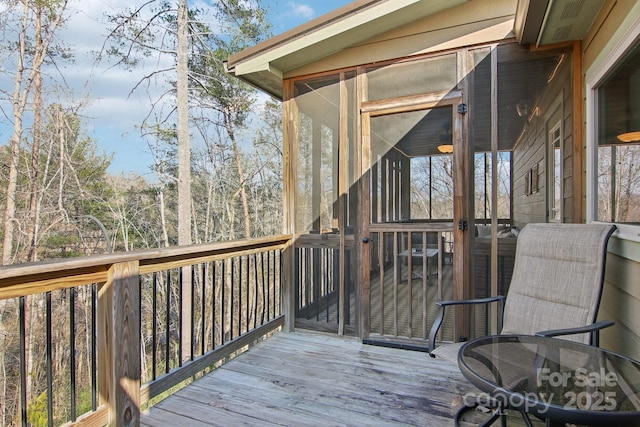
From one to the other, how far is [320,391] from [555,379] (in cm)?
146

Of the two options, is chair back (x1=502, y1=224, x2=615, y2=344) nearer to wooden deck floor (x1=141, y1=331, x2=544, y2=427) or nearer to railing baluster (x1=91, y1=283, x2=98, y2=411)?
wooden deck floor (x1=141, y1=331, x2=544, y2=427)

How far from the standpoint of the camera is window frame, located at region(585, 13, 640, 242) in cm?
175

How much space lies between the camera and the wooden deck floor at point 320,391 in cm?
205

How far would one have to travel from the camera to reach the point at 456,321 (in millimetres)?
2945

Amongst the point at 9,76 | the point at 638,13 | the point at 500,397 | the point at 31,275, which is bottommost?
the point at 500,397

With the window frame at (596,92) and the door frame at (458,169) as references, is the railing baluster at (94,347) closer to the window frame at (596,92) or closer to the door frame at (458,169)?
the door frame at (458,169)

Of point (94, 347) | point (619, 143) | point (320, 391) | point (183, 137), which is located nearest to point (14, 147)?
point (183, 137)

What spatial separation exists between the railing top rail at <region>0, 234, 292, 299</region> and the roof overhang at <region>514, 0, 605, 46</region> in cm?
275

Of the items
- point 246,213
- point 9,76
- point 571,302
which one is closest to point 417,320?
point 571,302

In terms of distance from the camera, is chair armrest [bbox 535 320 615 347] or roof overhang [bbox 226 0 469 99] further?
roof overhang [bbox 226 0 469 99]

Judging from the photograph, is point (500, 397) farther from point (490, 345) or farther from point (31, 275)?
point (31, 275)

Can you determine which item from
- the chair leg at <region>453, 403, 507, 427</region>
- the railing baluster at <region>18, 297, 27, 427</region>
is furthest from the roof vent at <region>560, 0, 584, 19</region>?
the railing baluster at <region>18, 297, 27, 427</region>

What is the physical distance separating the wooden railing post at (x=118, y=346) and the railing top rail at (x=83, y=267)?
0.07 m

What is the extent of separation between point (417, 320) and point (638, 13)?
2.58m
